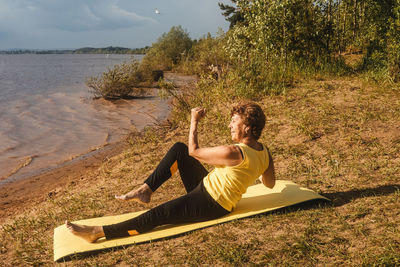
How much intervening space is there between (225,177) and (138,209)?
173 cm

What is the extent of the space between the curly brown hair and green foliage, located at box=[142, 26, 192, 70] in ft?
90.9

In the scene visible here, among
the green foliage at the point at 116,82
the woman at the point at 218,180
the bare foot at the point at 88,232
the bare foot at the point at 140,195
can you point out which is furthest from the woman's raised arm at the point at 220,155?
the green foliage at the point at 116,82

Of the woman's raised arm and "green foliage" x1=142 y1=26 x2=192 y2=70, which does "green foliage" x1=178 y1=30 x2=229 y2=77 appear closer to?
"green foliage" x1=142 y1=26 x2=192 y2=70

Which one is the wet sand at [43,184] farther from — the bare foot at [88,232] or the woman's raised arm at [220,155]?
the woman's raised arm at [220,155]

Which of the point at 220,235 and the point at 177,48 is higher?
the point at 177,48

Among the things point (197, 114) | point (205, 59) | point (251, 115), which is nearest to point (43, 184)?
point (197, 114)

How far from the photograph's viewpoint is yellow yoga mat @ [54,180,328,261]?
3.29m

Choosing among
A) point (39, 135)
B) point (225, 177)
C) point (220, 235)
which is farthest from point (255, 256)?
point (39, 135)

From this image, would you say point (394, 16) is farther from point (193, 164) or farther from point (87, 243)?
point (87, 243)

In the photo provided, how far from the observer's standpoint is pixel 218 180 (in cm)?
326

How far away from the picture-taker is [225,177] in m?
3.18

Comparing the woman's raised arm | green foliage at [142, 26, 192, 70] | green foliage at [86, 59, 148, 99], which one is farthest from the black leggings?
green foliage at [142, 26, 192, 70]

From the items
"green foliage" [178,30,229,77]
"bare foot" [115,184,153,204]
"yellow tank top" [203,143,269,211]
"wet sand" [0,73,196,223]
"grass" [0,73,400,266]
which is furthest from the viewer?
"green foliage" [178,30,229,77]

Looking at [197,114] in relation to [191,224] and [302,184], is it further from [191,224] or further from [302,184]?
[302,184]
